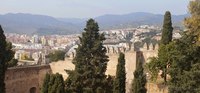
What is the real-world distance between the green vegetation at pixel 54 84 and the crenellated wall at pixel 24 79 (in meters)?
9.37

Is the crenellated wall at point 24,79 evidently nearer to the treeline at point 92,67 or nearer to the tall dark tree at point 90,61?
the treeline at point 92,67

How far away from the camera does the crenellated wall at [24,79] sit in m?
32.9

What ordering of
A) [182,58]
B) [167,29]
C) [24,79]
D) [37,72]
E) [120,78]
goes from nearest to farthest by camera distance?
[182,58] → [120,78] → [167,29] → [24,79] → [37,72]

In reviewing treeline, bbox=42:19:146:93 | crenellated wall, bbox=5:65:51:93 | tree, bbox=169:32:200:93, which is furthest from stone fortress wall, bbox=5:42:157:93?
tree, bbox=169:32:200:93

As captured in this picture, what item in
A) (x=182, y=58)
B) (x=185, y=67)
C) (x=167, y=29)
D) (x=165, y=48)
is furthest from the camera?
(x=167, y=29)

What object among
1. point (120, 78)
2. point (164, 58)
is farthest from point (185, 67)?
point (120, 78)

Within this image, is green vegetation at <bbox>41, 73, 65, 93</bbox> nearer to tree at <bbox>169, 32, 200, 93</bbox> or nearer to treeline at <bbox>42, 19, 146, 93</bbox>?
treeline at <bbox>42, 19, 146, 93</bbox>

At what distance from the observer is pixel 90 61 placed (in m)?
27.8

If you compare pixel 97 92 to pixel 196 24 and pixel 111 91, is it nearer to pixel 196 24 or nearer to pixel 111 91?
pixel 111 91

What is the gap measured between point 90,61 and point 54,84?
4926 mm

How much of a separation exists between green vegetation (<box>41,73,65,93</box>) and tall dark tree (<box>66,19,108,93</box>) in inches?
146

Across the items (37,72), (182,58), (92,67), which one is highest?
(182,58)

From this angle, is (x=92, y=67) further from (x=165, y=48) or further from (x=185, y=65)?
(x=185, y=65)

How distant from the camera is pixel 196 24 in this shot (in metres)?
29.0
